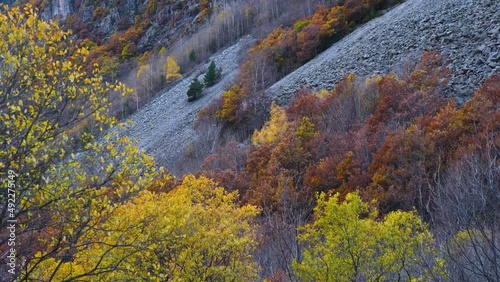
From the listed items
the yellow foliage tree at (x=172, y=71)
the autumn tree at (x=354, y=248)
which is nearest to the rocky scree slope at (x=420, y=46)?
the autumn tree at (x=354, y=248)

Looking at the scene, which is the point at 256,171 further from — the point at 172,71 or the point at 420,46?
the point at 172,71

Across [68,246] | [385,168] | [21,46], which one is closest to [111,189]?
[68,246]

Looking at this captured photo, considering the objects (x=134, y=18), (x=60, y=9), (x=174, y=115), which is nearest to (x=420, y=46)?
(x=174, y=115)

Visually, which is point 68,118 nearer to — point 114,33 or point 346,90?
point 346,90

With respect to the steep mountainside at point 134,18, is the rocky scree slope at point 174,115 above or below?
below

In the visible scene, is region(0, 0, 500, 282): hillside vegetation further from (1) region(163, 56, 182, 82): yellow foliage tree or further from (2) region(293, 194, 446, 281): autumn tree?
(1) region(163, 56, 182, 82): yellow foliage tree

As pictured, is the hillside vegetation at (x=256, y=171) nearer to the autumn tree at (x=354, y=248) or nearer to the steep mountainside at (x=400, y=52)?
the autumn tree at (x=354, y=248)

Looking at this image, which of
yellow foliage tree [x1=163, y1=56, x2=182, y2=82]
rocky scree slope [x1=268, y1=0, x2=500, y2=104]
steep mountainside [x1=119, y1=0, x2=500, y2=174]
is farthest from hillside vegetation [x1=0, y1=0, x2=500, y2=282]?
yellow foliage tree [x1=163, y1=56, x2=182, y2=82]

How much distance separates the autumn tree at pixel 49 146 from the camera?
4477mm

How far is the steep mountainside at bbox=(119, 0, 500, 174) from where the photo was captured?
75.0 ft

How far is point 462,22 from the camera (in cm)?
2664

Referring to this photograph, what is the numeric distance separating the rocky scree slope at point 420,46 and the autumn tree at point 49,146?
19841mm

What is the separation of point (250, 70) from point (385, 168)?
82.7ft

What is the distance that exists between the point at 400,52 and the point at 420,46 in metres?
1.39
